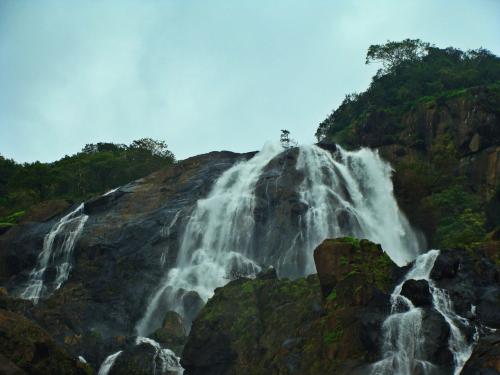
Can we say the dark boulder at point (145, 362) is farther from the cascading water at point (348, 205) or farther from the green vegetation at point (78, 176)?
the green vegetation at point (78, 176)

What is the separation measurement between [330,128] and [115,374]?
51.8 metres

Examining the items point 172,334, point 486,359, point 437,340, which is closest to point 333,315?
point 437,340

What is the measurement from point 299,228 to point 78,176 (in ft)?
118

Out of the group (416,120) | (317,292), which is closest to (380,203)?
(416,120)

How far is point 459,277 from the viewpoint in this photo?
2020 centimetres

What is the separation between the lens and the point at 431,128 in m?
48.9

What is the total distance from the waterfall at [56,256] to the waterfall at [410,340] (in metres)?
25.9

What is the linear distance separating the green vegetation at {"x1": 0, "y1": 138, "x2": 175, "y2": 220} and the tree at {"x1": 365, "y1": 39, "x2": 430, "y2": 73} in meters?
31.7

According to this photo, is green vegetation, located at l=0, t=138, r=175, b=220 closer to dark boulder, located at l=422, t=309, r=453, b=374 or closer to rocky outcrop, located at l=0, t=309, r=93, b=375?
rocky outcrop, located at l=0, t=309, r=93, b=375

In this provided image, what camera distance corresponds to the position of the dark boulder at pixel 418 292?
18.7 meters

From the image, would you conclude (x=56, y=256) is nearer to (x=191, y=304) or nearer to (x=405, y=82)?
(x=191, y=304)

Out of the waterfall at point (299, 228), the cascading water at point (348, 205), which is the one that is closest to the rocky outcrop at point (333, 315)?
the waterfall at point (299, 228)

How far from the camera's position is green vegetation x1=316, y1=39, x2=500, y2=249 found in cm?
3700

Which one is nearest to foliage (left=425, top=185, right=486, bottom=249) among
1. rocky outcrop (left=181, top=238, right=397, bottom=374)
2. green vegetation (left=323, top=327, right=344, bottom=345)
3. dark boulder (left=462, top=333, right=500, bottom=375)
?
rocky outcrop (left=181, top=238, right=397, bottom=374)
